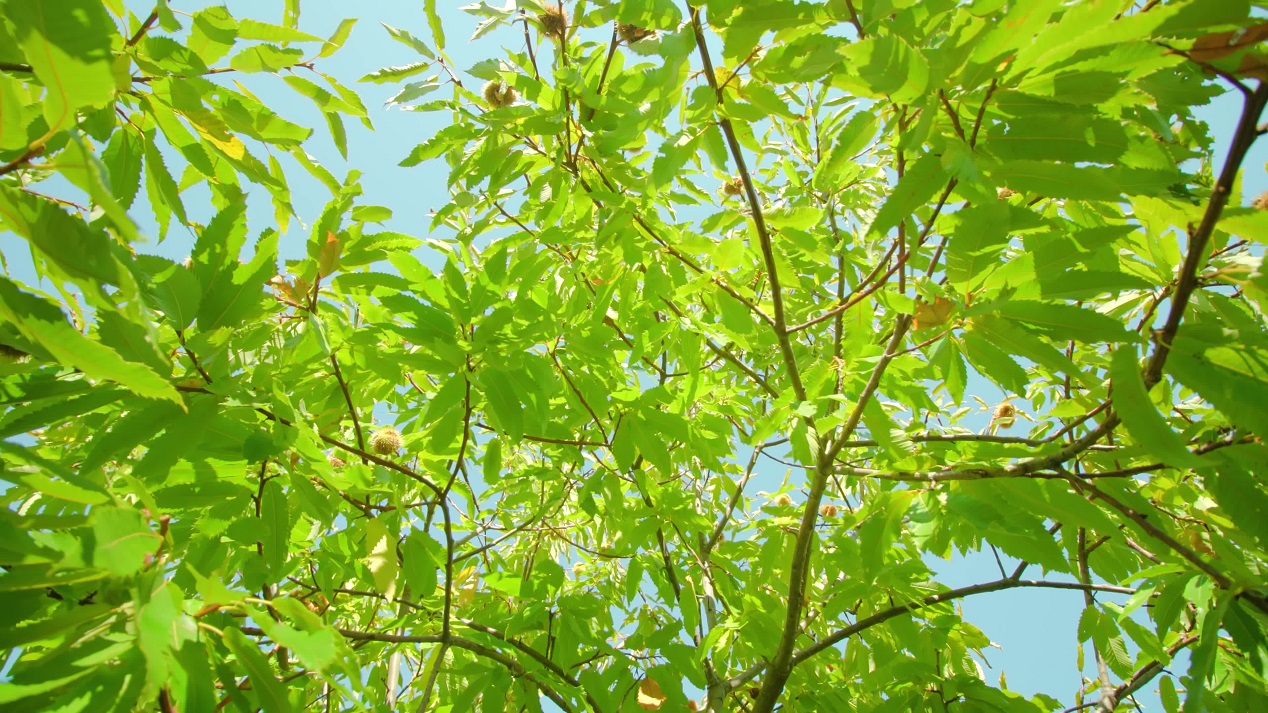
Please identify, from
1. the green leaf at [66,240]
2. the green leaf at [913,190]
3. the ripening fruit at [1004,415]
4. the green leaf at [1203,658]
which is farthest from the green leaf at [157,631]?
the ripening fruit at [1004,415]

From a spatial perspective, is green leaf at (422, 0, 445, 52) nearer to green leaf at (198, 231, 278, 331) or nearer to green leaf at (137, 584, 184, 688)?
green leaf at (198, 231, 278, 331)

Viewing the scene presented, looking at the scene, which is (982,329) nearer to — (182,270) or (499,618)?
(182,270)

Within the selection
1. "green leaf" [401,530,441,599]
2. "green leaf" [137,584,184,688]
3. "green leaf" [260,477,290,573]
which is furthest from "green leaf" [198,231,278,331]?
"green leaf" [401,530,441,599]

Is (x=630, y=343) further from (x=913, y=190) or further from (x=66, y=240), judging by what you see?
(x=66, y=240)

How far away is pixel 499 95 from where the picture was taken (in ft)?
6.72

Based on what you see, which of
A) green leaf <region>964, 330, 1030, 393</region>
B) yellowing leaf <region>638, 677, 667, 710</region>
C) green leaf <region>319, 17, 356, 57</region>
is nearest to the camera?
green leaf <region>964, 330, 1030, 393</region>

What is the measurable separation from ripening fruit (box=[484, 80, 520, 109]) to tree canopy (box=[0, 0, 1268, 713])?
0.08 feet

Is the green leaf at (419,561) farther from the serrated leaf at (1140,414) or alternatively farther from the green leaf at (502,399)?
the serrated leaf at (1140,414)

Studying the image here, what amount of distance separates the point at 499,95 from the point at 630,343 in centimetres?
88

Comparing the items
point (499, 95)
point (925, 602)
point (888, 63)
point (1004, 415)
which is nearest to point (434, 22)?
point (499, 95)

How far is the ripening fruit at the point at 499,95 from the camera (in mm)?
2035

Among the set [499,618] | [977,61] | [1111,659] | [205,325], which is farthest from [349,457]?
[1111,659]

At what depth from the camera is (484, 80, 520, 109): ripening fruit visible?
6.68ft

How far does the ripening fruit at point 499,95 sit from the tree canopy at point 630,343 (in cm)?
2
